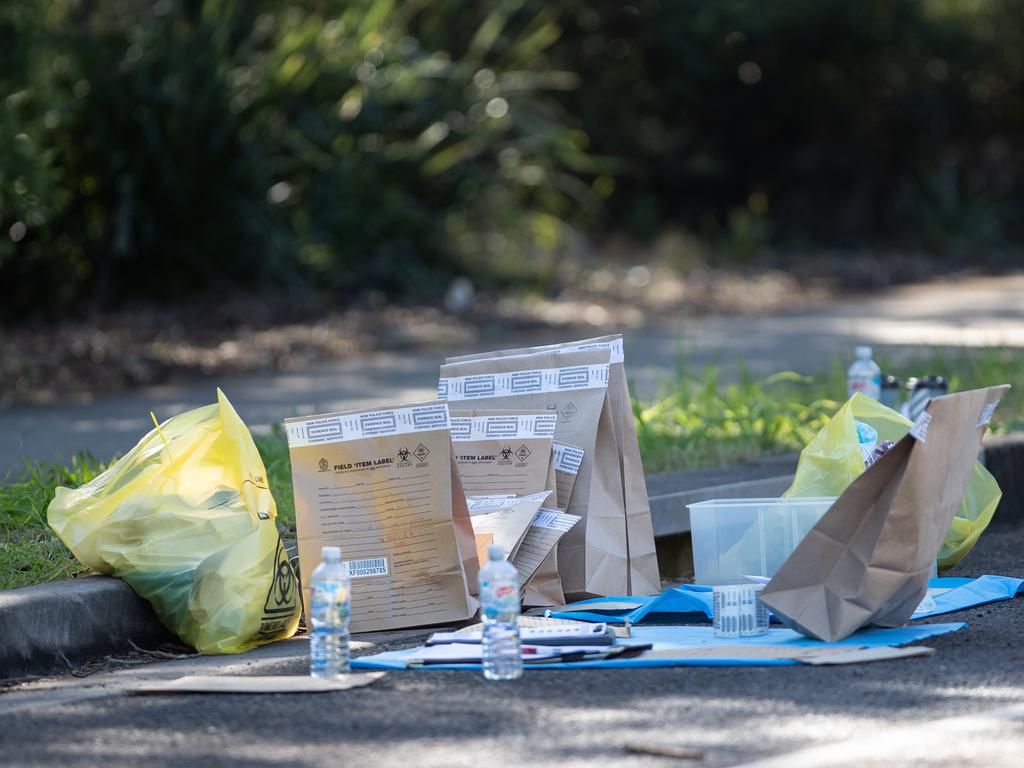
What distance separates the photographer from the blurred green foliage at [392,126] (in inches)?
440

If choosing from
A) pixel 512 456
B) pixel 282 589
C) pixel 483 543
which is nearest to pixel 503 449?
pixel 512 456

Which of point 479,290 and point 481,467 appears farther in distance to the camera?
point 479,290

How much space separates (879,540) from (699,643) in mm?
557

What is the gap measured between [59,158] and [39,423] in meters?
3.71

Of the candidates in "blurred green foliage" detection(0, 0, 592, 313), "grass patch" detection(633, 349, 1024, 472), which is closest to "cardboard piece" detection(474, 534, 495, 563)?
"grass patch" detection(633, 349, 1024, 472)

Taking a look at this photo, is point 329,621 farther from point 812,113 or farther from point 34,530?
point 812,113

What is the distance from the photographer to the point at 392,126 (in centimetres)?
1268

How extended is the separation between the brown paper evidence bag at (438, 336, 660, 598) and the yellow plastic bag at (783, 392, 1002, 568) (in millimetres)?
520

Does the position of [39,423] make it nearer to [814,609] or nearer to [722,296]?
[814,609]

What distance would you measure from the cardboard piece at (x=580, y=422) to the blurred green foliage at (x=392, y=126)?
4.73 metres

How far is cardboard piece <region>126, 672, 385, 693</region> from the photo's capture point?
12.2 feet

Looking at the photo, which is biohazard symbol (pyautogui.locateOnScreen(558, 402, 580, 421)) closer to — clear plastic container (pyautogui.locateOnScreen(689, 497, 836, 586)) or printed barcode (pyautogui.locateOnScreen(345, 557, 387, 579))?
clear plastic container (pyautogui.locateOnScreen(689, 497, 836, 586))

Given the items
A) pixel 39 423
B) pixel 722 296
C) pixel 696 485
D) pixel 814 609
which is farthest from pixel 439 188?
pixel 814 609

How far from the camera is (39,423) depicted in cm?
795
